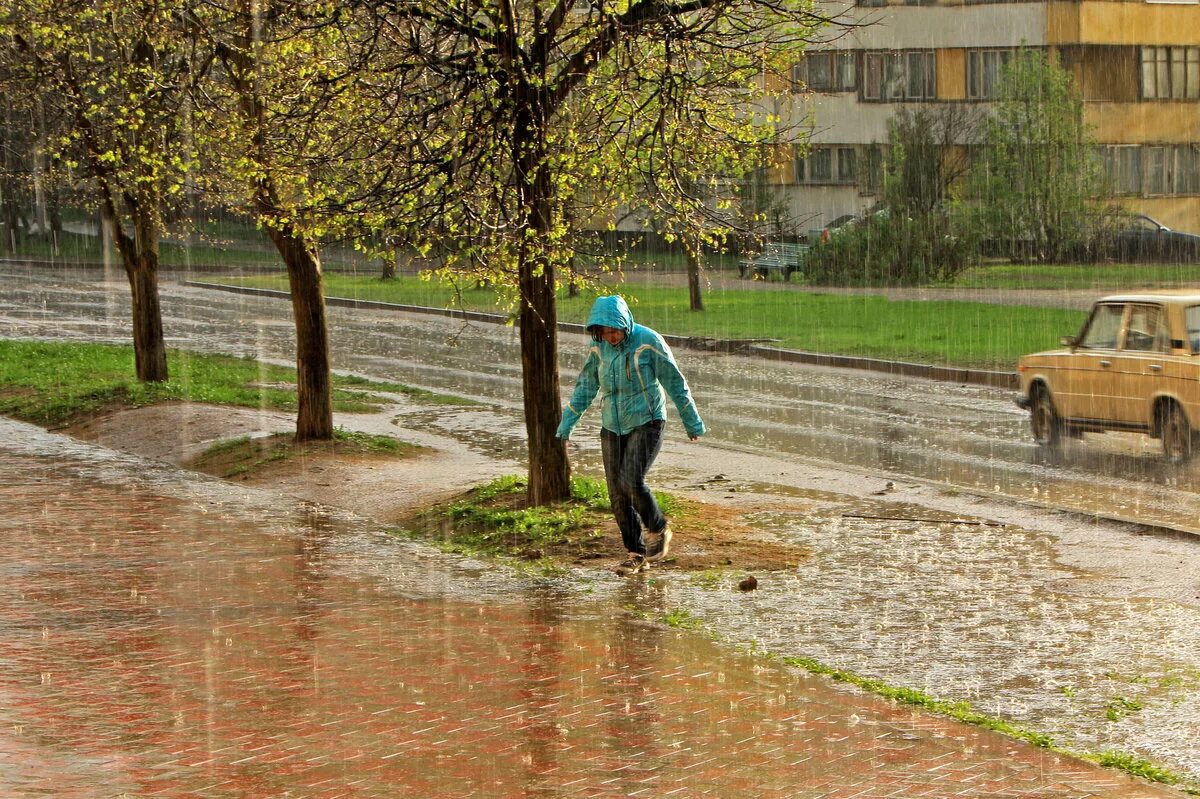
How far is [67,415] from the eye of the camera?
61.0ft

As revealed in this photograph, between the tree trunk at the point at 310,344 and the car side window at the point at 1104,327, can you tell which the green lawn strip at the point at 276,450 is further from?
the car side window at the point at 1104,327

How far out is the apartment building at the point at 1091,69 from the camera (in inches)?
2077

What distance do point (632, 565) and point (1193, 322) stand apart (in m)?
6.83

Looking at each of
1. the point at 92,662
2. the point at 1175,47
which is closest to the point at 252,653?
the point at 92,662

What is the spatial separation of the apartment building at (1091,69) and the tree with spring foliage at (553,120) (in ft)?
136

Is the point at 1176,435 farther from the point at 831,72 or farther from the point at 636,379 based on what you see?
the point at 831,72

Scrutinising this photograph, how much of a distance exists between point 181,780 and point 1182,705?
431 cm

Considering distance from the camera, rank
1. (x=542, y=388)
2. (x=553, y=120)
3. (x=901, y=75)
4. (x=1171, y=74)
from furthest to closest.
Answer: (x=901, y=75)
(x=1171, y=74)
(x=542, y=388)
(x=553, y=120)

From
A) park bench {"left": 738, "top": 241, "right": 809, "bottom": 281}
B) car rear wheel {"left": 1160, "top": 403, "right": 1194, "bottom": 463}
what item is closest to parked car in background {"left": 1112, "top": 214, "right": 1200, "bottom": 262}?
park bench {"left": 738, "top": 241, "right": 809, "bottom": 281}

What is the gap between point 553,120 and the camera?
38.1 ft

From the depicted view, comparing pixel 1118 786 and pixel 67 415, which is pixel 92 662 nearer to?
pixel 1118 786

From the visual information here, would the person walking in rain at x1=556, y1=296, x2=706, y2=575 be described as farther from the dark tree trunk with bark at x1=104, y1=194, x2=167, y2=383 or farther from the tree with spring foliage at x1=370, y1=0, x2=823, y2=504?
the dark tree trunk with bark at x1=104, y1=194, x2=167, y2=383

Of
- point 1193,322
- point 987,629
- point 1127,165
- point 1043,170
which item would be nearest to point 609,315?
point 987,629

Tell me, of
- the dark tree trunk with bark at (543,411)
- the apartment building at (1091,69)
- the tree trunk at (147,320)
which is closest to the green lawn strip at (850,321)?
the tree trunk at (147,320)
